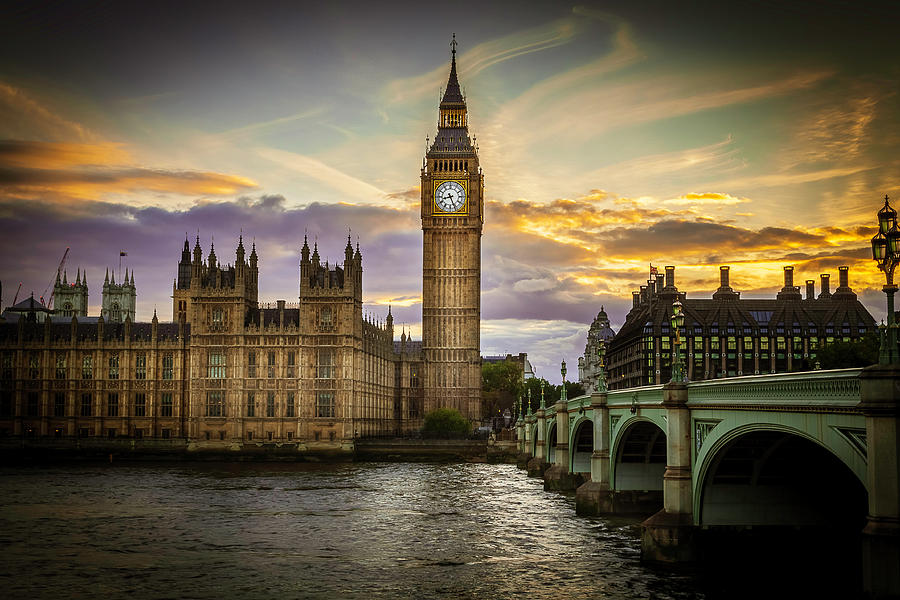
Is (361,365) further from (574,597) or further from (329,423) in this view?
(574,597)

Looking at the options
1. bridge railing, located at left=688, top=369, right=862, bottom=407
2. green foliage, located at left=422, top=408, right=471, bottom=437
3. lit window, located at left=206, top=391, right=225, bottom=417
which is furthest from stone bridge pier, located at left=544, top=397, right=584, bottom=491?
lit window, located at left=206, top=391, right=225, bottom=417

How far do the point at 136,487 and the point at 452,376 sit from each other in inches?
3247

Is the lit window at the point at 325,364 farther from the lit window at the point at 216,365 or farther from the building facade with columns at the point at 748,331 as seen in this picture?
the building facade with columns at the point at 748,331

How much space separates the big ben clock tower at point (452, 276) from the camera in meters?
160

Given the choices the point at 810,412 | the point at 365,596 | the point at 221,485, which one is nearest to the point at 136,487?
the point at 221,485

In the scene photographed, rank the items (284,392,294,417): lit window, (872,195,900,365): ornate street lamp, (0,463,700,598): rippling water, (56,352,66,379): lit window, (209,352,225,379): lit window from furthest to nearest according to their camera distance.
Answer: (56,352,66,379): lit window < (209,352,225,379): lit window < (284,392,294,417): lit window < (0,463,700,598): rippling water < (872,195,900,365): ornate street lamp

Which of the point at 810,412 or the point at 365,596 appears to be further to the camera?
the point at 365,596

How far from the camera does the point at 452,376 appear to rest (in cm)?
15988

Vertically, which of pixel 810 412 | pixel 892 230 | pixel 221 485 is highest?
pixel 892 230

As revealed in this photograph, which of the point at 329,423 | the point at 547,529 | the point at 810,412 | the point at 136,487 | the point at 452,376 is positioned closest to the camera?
the point at 810,412

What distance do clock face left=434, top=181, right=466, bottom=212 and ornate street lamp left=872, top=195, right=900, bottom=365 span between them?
14201 centimetres

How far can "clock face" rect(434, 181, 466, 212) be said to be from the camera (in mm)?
164125

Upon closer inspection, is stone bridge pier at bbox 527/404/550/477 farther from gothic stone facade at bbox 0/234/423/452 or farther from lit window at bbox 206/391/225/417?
lit window at bbox 206/391/225/417

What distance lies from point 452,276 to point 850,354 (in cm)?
7909
